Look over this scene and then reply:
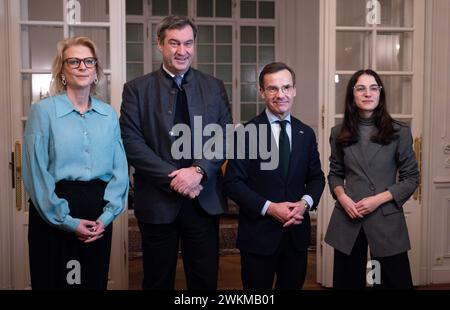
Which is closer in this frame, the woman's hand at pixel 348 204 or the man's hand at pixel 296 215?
the man's hand at pixel 296 215

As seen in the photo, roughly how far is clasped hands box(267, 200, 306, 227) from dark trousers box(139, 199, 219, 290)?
1.09ft

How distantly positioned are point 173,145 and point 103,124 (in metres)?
0.32

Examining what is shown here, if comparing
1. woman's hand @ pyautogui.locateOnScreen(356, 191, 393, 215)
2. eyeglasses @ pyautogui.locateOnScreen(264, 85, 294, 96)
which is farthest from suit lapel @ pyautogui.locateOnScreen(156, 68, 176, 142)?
woman's hand @ pyautogui.locateOnScreen(356, 191, 393, 215)

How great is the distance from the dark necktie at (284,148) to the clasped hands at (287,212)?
0.14 metres

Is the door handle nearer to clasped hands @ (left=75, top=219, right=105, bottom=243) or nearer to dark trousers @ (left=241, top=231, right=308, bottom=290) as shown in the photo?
clasped hands @ (left=75, top=219, right=105, bottom=243)

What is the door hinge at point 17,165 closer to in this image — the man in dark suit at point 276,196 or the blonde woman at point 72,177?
the blonde woman at point 72,177

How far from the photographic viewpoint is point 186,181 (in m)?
2.17

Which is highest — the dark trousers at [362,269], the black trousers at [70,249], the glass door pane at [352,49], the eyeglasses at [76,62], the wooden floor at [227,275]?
the glass door pane at [352,49]

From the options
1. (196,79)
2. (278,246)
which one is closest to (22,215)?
(196,79)

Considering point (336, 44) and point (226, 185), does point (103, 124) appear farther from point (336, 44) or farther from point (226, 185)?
point (336, 44)

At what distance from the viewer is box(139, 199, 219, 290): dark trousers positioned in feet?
7.47

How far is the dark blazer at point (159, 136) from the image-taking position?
223cm

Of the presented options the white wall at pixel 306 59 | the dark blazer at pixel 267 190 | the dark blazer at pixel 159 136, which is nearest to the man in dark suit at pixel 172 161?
the dark blazer at pixel 159 136
